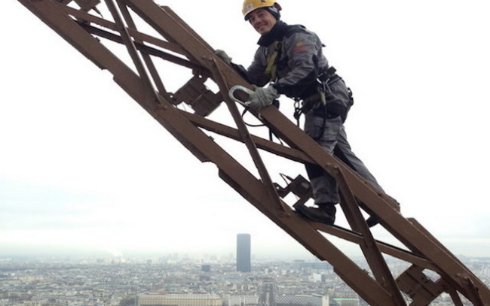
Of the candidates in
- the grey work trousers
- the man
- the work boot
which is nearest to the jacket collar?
the man

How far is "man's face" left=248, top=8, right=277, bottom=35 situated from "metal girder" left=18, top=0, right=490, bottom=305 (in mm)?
577

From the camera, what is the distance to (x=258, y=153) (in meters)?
3.64

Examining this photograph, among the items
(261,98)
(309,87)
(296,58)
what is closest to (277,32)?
(296,58)

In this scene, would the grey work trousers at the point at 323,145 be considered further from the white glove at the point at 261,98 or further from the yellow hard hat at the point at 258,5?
the yellow hard hat at the point at 258,5

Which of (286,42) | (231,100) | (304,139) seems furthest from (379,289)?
(286,42)

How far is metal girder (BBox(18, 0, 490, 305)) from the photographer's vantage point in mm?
3678

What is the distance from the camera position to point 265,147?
3.91 m

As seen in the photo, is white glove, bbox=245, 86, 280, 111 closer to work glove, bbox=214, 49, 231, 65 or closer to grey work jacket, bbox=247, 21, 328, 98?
grey work jacket, bbox=247, 21, 328, 98

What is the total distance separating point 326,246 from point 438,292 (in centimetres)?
116

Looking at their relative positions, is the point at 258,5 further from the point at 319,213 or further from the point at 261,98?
the point at 319,213

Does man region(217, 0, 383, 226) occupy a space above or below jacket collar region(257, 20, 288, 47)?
below

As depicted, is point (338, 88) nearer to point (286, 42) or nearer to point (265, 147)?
point (286, 42)

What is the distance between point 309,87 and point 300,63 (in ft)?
1.05

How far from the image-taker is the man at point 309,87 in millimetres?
3812
